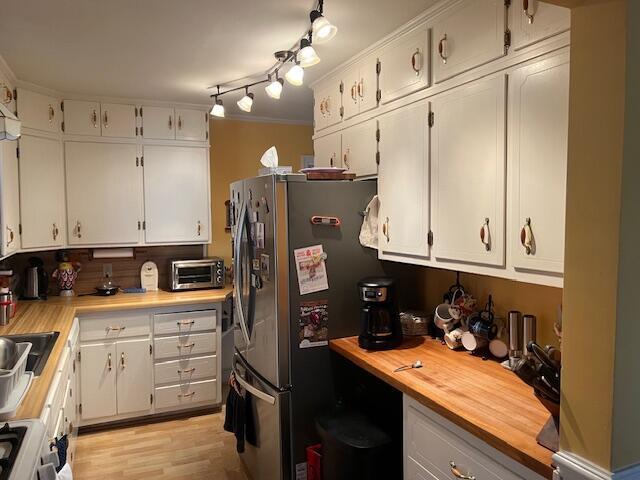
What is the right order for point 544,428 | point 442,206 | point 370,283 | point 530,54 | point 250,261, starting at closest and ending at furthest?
point 544,428, point 530,54, point 442,206, point 370,283, point 250,261

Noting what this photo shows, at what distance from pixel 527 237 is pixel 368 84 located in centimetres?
138

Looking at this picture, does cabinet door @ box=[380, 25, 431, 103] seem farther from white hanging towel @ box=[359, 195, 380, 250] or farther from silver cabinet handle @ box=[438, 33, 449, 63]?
white hanging towel @ box=[359, 195, 380, 250]

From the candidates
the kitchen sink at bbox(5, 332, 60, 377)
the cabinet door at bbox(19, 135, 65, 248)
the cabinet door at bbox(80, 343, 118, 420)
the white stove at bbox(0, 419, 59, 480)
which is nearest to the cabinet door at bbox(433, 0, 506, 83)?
the white stove at bbox(0, 419, 59, 480)

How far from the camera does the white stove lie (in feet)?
4.35

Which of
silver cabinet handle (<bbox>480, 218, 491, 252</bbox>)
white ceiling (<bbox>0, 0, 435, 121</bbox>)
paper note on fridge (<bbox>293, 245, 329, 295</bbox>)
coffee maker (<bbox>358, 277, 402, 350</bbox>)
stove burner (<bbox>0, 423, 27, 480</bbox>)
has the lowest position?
stove burner (<bbox>0, 423, 27, 480</bbox>)

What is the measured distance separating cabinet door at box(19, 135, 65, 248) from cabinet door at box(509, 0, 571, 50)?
3.08 meters

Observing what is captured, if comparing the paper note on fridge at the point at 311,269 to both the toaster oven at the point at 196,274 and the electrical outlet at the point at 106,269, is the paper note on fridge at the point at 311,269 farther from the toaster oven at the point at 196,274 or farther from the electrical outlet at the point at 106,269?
the electrical outlet at the point at 106,269

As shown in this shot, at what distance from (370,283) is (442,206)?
0.53 metres

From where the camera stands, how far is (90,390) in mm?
3449

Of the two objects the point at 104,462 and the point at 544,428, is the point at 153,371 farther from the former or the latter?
the point at 544,428

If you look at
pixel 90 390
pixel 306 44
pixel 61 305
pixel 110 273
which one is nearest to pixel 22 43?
pixel 306 44

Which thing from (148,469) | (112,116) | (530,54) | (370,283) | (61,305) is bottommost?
(148,469)

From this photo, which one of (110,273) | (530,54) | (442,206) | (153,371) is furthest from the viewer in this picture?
(110,273)

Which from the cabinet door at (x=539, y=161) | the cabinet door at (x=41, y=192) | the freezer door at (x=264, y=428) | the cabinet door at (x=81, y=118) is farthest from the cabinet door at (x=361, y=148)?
the cabinet door at (x=41, y=192)
